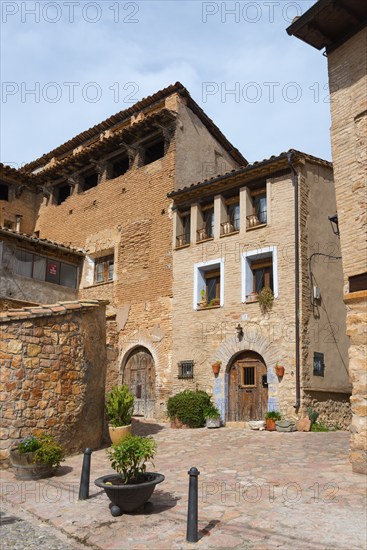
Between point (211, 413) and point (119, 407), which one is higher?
point (119, 407)

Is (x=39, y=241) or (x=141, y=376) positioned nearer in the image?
(x=141, y=376)

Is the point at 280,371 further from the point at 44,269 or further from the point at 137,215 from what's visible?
the point at 44,269

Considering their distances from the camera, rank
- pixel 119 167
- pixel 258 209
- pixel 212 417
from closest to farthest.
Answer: pixel 212 417, pixel 258 209, pixel 119 167

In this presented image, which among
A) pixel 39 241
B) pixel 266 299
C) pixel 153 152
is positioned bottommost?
pixel 266 299

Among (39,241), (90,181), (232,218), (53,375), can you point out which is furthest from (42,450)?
(90,181)

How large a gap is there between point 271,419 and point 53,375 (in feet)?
22.5

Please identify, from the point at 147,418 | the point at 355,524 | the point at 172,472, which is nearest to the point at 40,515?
the point at 172,472

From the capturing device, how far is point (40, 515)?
6727mm

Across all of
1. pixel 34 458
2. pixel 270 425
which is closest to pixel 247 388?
pixel 270 425

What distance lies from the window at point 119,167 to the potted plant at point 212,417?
12.0 metres

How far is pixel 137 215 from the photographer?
67.5 ft

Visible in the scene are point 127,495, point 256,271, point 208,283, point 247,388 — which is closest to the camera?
point 127,495

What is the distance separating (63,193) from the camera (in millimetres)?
25906

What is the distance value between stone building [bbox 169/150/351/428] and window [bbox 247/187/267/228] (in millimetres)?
36
